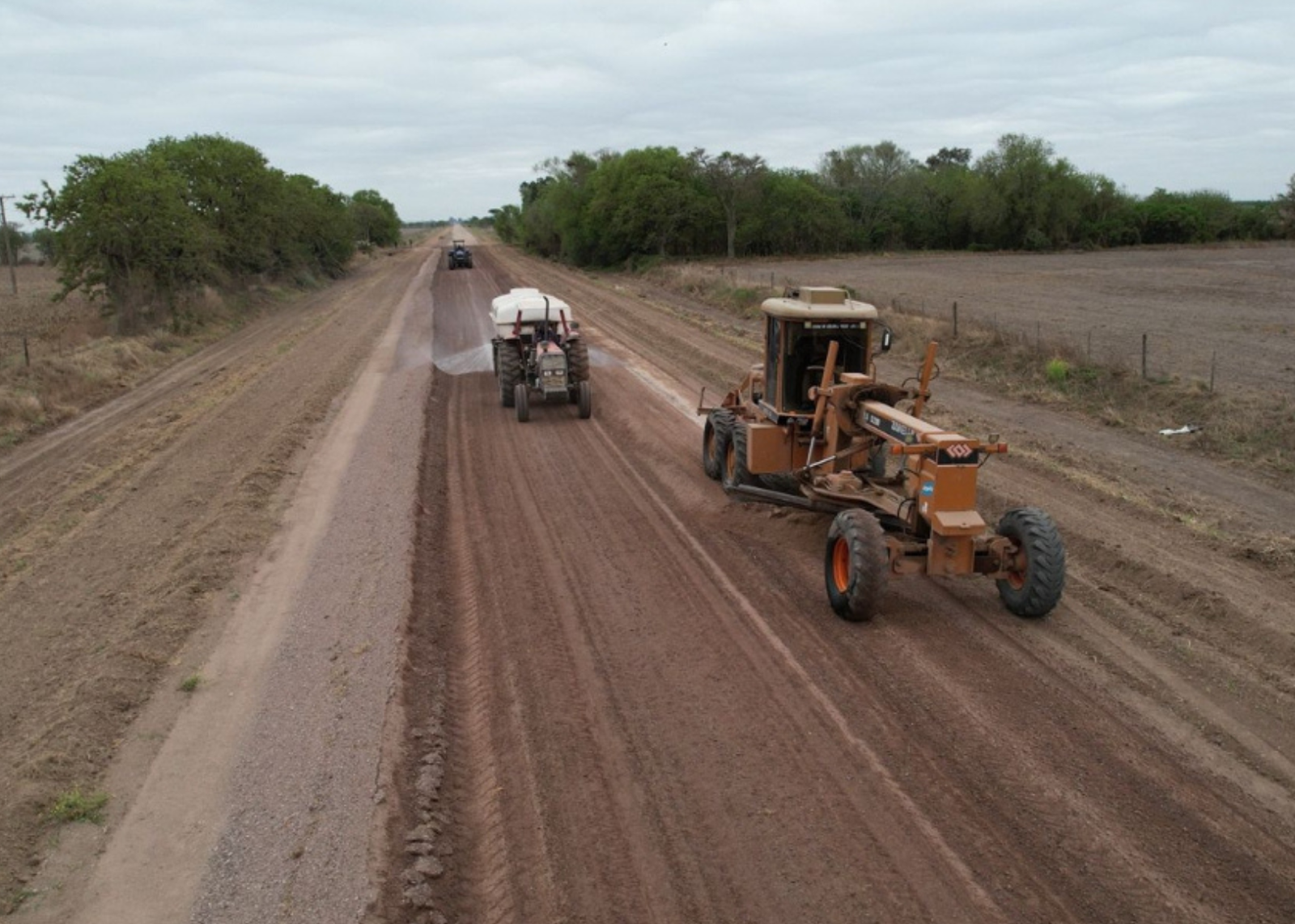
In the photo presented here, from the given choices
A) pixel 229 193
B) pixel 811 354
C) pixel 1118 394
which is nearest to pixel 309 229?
pixel 229 193

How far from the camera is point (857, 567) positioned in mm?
8383

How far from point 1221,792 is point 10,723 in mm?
8555

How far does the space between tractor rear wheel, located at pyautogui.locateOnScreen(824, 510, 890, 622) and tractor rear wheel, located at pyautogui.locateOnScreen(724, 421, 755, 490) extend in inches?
110

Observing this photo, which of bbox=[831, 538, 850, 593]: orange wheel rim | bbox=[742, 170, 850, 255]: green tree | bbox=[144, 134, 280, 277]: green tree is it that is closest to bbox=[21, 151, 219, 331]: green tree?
bbox=[144, 134, 280, 277]: green tree

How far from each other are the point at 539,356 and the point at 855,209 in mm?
65185

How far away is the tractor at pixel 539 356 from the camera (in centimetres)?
1756

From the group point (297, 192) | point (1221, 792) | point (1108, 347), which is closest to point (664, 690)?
point (1221, 792)

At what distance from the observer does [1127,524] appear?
11.0m

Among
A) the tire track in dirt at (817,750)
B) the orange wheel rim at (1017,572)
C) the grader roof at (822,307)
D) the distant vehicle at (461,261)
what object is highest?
the distant vehicle at (461,261)

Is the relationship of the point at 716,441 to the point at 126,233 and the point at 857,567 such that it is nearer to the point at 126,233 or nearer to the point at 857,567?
the point at 857,567

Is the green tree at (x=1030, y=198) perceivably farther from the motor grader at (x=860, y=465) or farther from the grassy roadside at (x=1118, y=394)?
the motor grader at (x=860, y=465)

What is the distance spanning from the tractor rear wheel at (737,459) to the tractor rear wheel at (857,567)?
281cm

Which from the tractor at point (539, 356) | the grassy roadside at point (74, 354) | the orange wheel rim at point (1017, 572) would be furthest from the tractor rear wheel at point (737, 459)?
the grassy roadside at point (74, 354)

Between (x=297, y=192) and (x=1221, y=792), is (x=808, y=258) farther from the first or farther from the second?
(x=1221, y=792)
